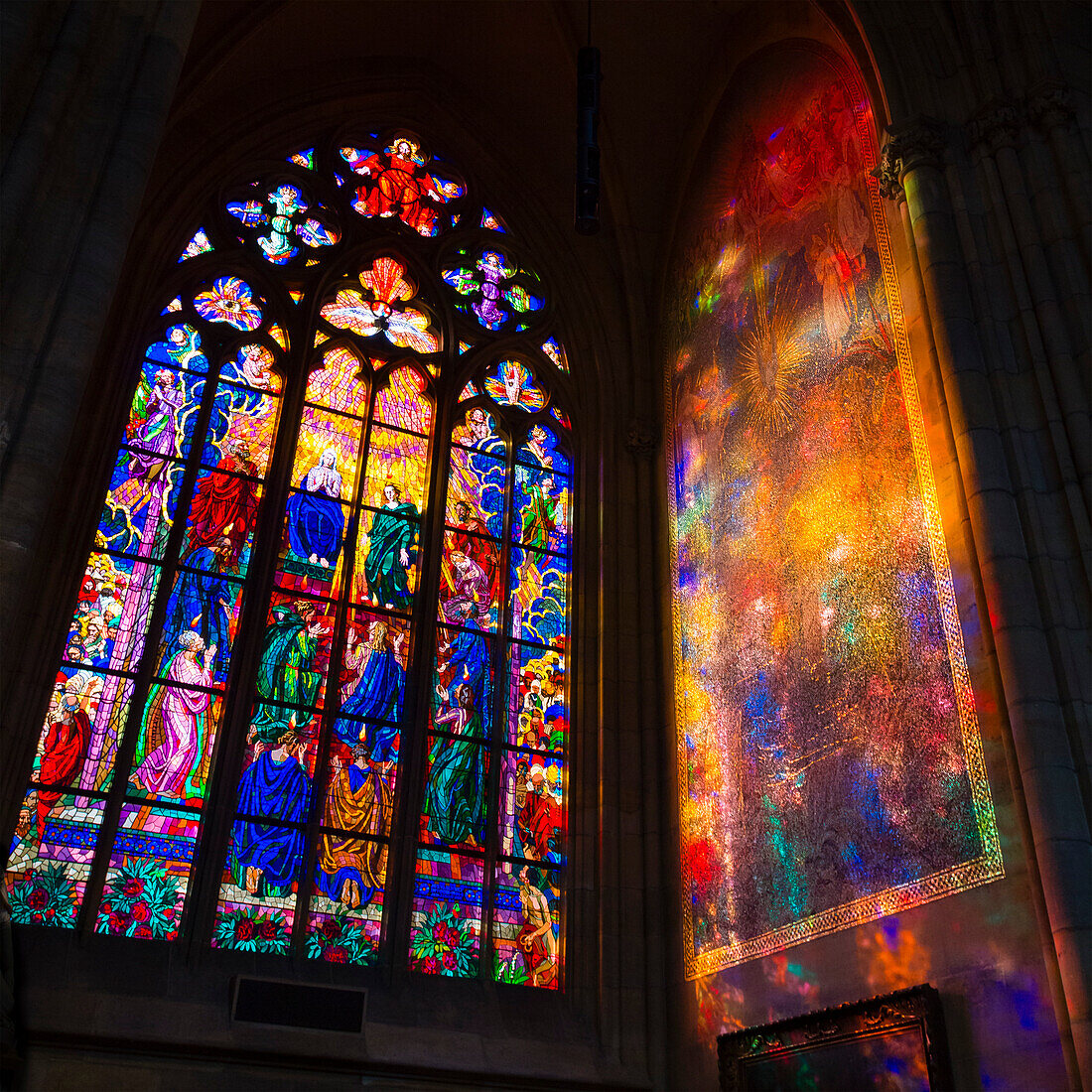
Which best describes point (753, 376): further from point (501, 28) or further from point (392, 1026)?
point (392, 1026)

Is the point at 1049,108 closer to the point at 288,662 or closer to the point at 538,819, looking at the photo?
the point at 538,819

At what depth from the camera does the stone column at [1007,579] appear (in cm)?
590

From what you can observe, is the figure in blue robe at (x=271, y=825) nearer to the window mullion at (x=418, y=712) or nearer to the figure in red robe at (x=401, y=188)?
the window mullion at (x=418, y=712)

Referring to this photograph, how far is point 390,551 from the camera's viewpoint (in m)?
10.8

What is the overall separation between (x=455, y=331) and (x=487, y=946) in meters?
6.05

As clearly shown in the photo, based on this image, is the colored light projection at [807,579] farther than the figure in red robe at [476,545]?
No

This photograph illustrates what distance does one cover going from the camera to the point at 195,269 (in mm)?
11430

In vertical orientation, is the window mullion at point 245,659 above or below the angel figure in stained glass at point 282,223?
below

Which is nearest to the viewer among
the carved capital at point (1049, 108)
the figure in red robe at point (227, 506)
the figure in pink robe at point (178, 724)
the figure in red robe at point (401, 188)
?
the carved capital at point (1049, 108)

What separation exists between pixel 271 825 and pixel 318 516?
280 cm

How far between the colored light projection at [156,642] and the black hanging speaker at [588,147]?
4254mm

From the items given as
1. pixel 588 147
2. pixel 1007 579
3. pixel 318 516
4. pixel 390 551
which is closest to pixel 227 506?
pixel 318 516

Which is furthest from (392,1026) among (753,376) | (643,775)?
(753,376)

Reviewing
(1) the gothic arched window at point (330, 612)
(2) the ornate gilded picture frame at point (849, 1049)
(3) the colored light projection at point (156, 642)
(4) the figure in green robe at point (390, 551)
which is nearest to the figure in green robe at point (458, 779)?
(1) the gothic arched window at point (330, 612)
